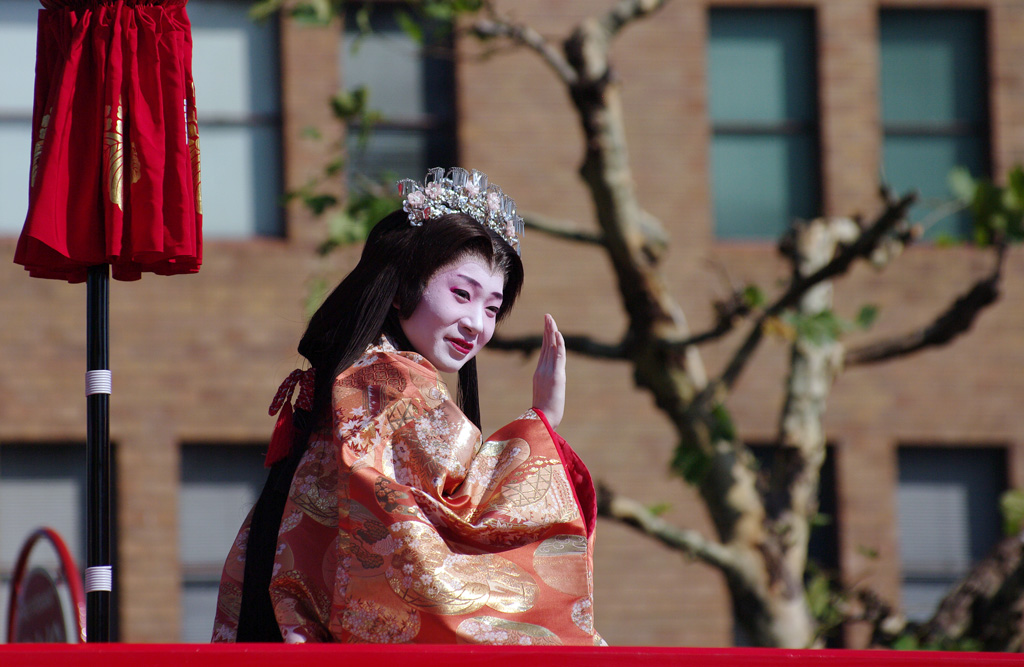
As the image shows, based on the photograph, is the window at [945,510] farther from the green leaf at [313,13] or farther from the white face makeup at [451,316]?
the white face makeup at [451,316]

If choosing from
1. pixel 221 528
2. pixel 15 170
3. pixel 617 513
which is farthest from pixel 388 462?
pixel 15 170

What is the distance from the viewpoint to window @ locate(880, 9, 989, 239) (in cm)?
943

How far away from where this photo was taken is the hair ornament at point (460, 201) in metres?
3.02

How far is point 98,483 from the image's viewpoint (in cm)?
267

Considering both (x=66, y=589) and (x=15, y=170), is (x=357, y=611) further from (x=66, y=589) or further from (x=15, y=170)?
(x=15, y=170)

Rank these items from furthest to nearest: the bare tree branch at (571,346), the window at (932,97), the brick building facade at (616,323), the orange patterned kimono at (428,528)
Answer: the window at (932,97), the brick building facade at (616,323), the bare tree branch at (571,346), the orange patterned kimono at (428,528)

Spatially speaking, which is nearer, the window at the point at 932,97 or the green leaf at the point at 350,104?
the green leaf at the point at 350,104

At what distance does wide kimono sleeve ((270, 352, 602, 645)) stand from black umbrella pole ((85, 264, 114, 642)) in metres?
0.34

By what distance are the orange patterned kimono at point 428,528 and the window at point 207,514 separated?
593 centimetres

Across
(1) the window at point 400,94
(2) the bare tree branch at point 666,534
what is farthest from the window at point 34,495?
(2) the bare tree branch at point 666,534

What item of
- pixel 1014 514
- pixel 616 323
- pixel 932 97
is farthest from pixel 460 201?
pixel 932 97

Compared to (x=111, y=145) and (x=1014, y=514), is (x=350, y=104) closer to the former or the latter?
(x=111, y=145)

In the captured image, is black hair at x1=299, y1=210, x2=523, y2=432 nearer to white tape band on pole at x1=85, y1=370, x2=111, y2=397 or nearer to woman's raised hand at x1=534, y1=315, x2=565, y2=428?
woman's raised hand at x1=534, y1=315, x2=565, y2=428

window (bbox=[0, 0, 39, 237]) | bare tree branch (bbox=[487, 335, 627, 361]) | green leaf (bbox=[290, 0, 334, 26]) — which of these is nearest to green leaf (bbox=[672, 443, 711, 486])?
bare tree branch (bbox=[487, 335, 627, 361])
